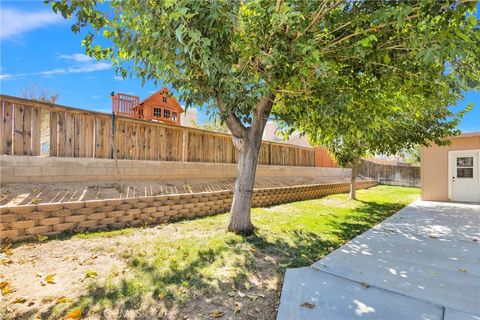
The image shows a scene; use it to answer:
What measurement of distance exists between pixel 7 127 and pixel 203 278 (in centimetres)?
444

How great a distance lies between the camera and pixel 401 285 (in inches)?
112

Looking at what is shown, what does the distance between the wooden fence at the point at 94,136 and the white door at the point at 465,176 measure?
9.71m

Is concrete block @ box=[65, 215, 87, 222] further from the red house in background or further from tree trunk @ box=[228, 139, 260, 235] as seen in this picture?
the red house in background

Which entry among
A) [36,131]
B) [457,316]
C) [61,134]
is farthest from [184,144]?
[457,316]

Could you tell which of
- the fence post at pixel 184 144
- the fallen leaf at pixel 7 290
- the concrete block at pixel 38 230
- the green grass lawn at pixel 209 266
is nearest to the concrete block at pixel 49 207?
the concrete block at pixel 38 230

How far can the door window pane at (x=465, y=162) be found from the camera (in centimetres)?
1023

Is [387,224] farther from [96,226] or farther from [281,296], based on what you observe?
[96,226]

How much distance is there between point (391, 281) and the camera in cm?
296

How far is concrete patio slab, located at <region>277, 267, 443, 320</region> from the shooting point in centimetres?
226

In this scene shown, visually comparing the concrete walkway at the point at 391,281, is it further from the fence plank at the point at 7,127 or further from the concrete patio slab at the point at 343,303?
the fence plank at the point at 7,127

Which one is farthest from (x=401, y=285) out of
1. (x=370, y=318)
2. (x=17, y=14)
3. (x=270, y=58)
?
(x=17, y=14)

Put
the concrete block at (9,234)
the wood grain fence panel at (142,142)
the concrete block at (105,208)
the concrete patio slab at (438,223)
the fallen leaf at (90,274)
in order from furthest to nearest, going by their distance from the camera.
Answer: the wood grain fence panel at (142,142) → the concrete patio slab at (438,223) → the concrete block at (105,208) → the concrete block at (9,234) → the fallen leaf at (90,274)

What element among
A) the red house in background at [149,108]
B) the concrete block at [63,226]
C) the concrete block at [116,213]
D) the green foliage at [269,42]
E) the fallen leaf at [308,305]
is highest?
the red house in background at [149,108]

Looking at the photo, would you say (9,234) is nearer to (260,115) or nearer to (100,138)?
(100,138)
